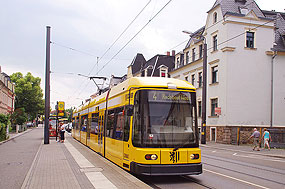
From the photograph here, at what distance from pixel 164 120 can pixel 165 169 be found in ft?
4.43

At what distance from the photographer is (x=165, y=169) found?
8.88m

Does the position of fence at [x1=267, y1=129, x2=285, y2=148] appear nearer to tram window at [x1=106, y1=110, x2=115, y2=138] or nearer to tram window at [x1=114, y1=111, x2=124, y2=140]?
tram window at [x1=106, y1=110, x2=115, y2=138]

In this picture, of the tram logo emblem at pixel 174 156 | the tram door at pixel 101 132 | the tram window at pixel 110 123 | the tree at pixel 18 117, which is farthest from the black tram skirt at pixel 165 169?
the tree at pixel 18 117

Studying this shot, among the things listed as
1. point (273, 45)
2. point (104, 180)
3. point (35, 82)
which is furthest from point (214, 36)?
point (35, 82)

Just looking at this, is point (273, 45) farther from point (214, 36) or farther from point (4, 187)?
point (4, 187)

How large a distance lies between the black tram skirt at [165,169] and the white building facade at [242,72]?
2105cm

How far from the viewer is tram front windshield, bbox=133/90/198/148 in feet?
30.2

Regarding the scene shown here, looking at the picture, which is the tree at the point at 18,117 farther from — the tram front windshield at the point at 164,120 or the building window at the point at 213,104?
the tram front windshield at the point at 164,120

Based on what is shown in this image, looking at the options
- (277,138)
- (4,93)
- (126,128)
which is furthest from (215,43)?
(4,93)

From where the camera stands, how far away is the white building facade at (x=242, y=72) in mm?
30797

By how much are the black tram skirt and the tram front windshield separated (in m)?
0.55

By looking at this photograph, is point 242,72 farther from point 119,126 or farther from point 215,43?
point 119,126

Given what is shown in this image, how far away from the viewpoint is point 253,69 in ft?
105

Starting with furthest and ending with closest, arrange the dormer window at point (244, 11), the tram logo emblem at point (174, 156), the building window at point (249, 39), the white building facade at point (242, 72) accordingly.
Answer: the dormer window at point (244, 11)
the building window at point (249, 39)
the white building facade at point (242, 72)
the tram logo emblem at point (174, 156)
